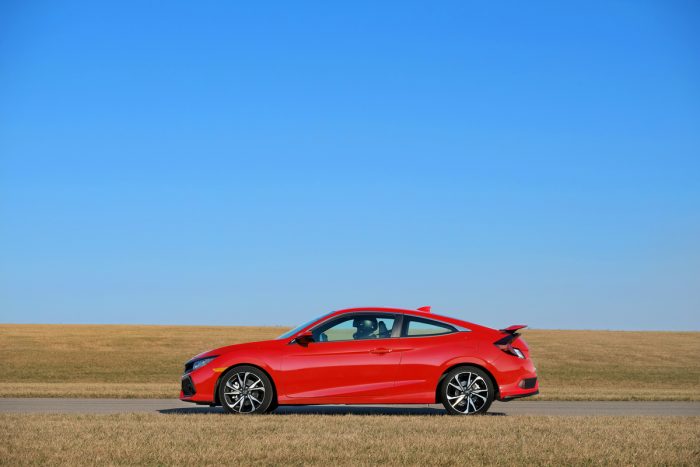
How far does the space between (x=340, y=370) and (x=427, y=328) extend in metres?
1.41

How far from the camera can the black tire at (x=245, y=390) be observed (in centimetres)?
1258

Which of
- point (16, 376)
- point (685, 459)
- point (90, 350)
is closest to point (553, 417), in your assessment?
point (685, 459)

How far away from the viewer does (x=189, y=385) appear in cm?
1283

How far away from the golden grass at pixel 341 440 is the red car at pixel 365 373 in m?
0.85

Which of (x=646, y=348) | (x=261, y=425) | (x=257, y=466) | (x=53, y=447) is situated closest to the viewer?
(x=257, y=466)

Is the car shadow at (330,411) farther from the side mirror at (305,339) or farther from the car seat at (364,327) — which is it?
the car seat at (364,327)

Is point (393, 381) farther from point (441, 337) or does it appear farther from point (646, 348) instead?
point (646, 348)

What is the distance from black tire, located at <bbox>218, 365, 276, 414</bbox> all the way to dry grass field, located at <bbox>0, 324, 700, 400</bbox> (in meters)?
13.0

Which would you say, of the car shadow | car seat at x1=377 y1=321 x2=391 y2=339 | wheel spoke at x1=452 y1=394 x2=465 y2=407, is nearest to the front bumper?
the car shadow

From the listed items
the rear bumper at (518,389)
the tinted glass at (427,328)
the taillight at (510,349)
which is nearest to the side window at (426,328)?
the tinted glass at (427,328)

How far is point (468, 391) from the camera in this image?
1259cm

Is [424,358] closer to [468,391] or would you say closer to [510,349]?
[468,391]

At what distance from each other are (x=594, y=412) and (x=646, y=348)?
1321 inches

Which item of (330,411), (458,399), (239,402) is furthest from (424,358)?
(239,402)
